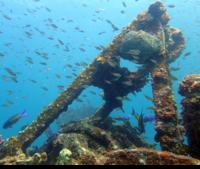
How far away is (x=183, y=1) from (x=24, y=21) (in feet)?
110

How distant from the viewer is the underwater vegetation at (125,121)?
6.41 m

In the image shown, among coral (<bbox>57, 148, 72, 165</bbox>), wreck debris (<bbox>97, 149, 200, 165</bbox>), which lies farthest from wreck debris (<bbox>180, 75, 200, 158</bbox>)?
coral (<bbox>57, 148, 72, 165</bbox>)

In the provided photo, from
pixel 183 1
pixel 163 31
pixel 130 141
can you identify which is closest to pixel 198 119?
pixel 130 141

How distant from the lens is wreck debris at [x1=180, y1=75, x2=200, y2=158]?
6.91 metres

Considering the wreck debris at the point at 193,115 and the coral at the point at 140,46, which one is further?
the coral at the point at 140,46

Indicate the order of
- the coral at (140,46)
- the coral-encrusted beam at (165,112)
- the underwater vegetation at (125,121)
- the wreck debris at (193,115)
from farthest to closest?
1. the coral at (140,46)
2. the coral-encrusted beam at (165,112)
3. the wreck debris at (193,115)
4. the underwater vegetation at (125,121)

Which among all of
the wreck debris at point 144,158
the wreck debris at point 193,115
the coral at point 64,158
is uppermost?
the wreck debris at point 193,115

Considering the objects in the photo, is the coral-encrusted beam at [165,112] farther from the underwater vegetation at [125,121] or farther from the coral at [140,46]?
the coral at [140,46]

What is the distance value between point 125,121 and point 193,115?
483 cm

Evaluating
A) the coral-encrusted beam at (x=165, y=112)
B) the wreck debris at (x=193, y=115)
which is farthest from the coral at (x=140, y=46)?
the wreck debris at (x=193, y=115)

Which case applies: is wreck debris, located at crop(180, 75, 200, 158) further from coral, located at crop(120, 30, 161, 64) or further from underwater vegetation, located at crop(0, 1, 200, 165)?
coral, located at crop(120, 30, 161, 64)

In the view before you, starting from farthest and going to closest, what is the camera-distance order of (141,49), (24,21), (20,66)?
1. (20,66)
2. (24,21)
3. (141,49)

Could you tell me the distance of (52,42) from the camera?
320 ft
